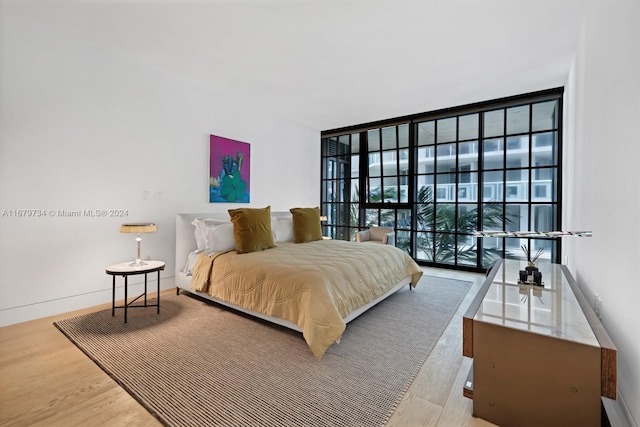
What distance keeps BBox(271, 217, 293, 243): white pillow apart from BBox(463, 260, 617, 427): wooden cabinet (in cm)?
286

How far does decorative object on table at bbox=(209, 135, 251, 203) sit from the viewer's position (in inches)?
162

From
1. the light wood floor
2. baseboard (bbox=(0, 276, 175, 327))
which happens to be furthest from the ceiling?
the light wood floor

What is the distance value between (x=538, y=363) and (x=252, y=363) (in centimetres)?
163

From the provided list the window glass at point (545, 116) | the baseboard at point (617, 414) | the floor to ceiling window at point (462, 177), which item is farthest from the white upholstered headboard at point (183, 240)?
the window glass at point (545, 116)

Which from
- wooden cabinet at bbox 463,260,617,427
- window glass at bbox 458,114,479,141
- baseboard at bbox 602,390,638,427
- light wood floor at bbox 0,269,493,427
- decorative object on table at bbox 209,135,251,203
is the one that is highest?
window glass at bbox 458,114,479,141

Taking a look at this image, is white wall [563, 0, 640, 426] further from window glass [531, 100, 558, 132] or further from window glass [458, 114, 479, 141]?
window glass [458, 114, 479, 141]

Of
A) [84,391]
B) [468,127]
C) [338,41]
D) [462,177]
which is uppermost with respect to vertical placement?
[338,41]

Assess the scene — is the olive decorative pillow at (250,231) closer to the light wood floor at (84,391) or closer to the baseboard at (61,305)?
the baseboard at (61,305)

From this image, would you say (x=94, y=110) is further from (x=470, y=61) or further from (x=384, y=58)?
(x=470, y=61)

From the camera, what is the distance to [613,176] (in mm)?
1695

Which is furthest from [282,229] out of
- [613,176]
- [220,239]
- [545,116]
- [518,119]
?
[545,116]

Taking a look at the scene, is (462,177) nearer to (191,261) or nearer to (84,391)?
(191,261)

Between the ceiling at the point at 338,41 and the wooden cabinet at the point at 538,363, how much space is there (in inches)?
92.0

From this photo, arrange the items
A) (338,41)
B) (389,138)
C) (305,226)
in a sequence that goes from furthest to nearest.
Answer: (389,138)
(305,226)
(338,41)
